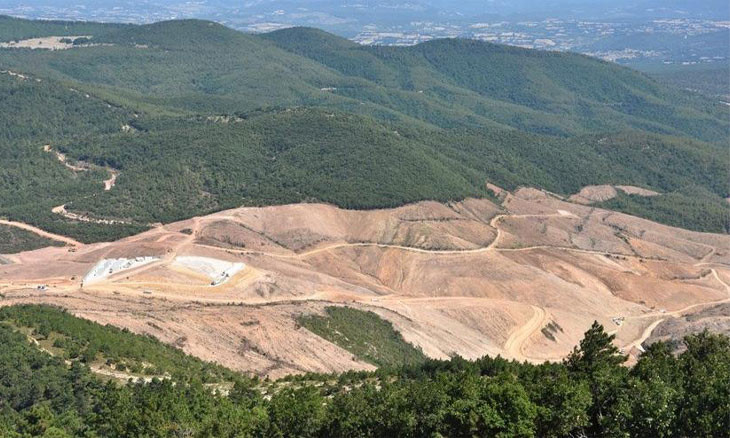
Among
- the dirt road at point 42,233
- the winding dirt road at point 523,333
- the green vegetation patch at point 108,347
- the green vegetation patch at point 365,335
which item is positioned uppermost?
the green vegetation patch at point 108,347

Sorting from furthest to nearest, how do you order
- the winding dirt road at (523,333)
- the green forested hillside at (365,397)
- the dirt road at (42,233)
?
the dirt road at (42,233), the winding dirt road at (523,333), the green forested hillside at (365,397)

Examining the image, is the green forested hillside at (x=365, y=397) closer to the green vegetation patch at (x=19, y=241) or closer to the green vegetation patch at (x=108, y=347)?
the green vegetation patch at (x=108, y=347)

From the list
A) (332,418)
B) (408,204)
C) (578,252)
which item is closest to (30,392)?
(332,418)

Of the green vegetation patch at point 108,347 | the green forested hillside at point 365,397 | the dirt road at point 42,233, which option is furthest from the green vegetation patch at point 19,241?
the green forested hillside at point 365,397

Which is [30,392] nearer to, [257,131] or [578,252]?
[578,252]

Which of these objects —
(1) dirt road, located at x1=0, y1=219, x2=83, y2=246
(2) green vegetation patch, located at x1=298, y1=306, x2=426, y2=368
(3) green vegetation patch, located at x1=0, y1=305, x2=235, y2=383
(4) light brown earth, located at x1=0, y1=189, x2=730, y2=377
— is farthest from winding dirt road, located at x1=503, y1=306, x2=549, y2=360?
(1) dirt road, located at x1=0, y1=219, x2=83, y2=246

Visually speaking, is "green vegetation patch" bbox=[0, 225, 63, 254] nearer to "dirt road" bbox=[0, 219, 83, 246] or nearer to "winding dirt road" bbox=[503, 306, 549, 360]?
"dirt road" bbox=[0, 219, 83, 246]
